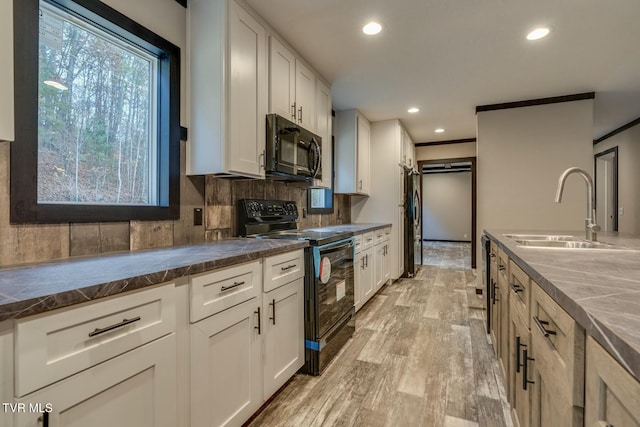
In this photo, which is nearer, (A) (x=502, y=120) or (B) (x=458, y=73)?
(B) (x=458, y=73)

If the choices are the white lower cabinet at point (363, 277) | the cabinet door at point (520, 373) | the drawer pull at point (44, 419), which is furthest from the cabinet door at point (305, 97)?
the drawer pull at point (44, 419)

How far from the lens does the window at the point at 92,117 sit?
49.4 inches

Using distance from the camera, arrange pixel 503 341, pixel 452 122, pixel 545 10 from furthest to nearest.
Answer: pixel 452 122
pixel 545 10
pixel 503 341

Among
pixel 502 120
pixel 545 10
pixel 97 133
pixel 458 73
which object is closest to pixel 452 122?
pixel 502 120

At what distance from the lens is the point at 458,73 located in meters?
3.08

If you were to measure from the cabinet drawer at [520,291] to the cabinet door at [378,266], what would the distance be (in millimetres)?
2242

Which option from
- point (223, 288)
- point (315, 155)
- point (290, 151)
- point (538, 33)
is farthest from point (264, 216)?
point (538, 33)

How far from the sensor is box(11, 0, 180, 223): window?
4.12ft

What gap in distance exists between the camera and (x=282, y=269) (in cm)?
183

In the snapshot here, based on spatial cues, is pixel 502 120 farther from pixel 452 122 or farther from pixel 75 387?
pixel 75 387

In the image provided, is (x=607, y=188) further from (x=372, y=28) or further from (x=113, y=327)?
(x=113, y=327)

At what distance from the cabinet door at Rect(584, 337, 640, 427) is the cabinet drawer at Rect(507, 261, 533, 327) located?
0.54 meters

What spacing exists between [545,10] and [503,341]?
2.17m

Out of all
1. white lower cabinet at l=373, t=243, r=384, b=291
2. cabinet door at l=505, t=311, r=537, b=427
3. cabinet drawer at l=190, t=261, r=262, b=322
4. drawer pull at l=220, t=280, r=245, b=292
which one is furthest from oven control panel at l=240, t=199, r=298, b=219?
cabinet door at l=505, t=311, r=537, b=427
